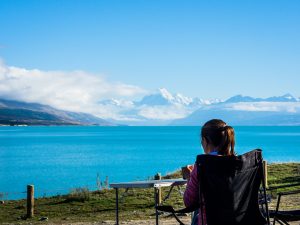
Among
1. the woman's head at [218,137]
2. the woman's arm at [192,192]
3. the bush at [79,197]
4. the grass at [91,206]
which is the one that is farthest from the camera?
the bush at [79,197]

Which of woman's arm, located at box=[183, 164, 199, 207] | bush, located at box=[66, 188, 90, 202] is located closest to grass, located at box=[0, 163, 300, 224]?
bush, located at box=[66, 188, 90, 202]

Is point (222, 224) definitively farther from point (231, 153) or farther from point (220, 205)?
point (231, 153)

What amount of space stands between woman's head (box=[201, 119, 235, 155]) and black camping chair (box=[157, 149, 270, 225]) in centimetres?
10

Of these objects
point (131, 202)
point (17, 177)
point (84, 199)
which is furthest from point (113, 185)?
point (17, 177)

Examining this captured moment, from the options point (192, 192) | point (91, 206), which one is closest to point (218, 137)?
point (192, 192)

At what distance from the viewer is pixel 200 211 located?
15.6ft

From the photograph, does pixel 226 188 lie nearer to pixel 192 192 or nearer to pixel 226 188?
pixel 226 188

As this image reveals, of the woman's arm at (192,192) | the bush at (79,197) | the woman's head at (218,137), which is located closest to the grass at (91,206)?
the bush at (79,197)

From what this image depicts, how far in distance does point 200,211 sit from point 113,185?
275cm

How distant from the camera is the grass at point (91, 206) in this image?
39.0ft

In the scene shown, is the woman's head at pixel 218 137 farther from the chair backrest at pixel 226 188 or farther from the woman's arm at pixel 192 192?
the woman's arm at pixel 192 192

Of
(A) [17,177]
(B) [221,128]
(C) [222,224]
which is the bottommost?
(A) [17,177]

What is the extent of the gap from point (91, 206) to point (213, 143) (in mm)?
9722

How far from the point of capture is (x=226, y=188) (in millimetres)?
4691
